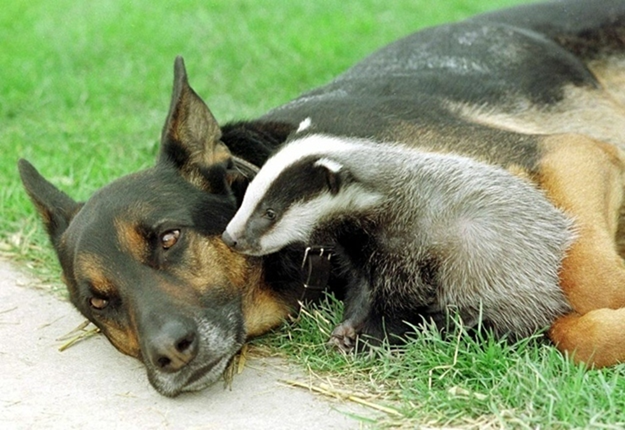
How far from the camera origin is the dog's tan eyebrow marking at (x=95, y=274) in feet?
12.9

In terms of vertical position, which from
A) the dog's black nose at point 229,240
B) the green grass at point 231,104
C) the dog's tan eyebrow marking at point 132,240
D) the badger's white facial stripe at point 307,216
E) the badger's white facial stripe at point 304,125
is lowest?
the green grass at point 231,104

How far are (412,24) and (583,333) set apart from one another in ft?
23.3

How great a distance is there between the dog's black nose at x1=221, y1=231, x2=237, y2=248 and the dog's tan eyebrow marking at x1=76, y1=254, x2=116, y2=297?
0.49m

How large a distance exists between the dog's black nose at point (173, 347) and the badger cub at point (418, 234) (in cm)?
43

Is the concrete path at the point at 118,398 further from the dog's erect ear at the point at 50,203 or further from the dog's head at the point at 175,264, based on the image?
the dog's erect ear at the point at 50,203

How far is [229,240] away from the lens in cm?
390

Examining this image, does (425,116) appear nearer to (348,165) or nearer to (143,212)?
(348,165)

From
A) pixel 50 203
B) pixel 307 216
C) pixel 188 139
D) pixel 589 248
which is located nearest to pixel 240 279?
pixel 307 216

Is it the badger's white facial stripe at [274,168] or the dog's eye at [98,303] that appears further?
the dog's eye at [98,303]

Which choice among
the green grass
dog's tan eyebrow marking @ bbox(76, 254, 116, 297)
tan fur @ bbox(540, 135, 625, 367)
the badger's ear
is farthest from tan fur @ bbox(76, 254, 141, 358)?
tan fur @ bbox(540, 135, 625, 367)

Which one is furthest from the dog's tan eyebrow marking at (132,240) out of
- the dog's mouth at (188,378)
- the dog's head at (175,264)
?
the dog's mouth at (188,378)

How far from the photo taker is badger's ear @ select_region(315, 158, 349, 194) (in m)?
3.85

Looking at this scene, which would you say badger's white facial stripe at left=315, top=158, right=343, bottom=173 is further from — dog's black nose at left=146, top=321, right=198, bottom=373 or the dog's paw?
dog's black nose at left=146, top=321, right=198, bottom=373

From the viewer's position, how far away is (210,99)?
848 cm
